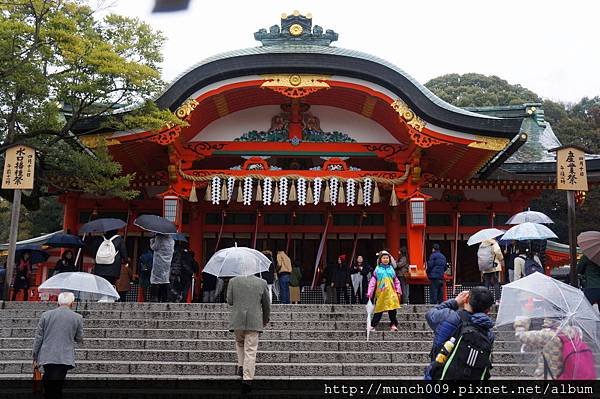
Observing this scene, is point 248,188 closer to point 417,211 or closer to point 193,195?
point 193,195

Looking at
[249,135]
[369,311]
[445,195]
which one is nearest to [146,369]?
[369,311]

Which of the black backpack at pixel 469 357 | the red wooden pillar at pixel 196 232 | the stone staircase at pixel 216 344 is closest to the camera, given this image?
the black backpack at pixel 469 357

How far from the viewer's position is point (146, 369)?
7.66 meters

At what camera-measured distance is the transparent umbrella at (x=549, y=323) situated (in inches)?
Result: 175

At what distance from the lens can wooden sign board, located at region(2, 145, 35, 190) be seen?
11.4 metres

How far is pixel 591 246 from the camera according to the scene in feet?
25.5

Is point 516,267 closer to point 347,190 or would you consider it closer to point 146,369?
point 347,190

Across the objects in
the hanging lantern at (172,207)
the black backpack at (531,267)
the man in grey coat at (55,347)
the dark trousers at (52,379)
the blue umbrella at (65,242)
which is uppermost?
the hanging lantern at (172,207)

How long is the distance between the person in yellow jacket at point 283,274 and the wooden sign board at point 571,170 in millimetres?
5876

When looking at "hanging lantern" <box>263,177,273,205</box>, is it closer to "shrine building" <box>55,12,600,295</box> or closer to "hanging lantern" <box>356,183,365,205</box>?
"shrine building" <box>55,12,600,295</box>

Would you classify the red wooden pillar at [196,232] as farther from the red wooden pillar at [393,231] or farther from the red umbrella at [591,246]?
the red umbrella at [591,246]

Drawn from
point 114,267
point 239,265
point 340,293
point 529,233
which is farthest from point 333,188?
point 239,265

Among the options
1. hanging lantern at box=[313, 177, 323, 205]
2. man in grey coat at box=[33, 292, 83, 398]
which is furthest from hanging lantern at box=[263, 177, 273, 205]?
man in grey coat at box=[33, 292, 83, 398]

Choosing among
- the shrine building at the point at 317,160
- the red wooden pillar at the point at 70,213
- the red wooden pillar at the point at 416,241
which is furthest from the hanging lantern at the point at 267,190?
the red wooden pillar at the point at 70,213
